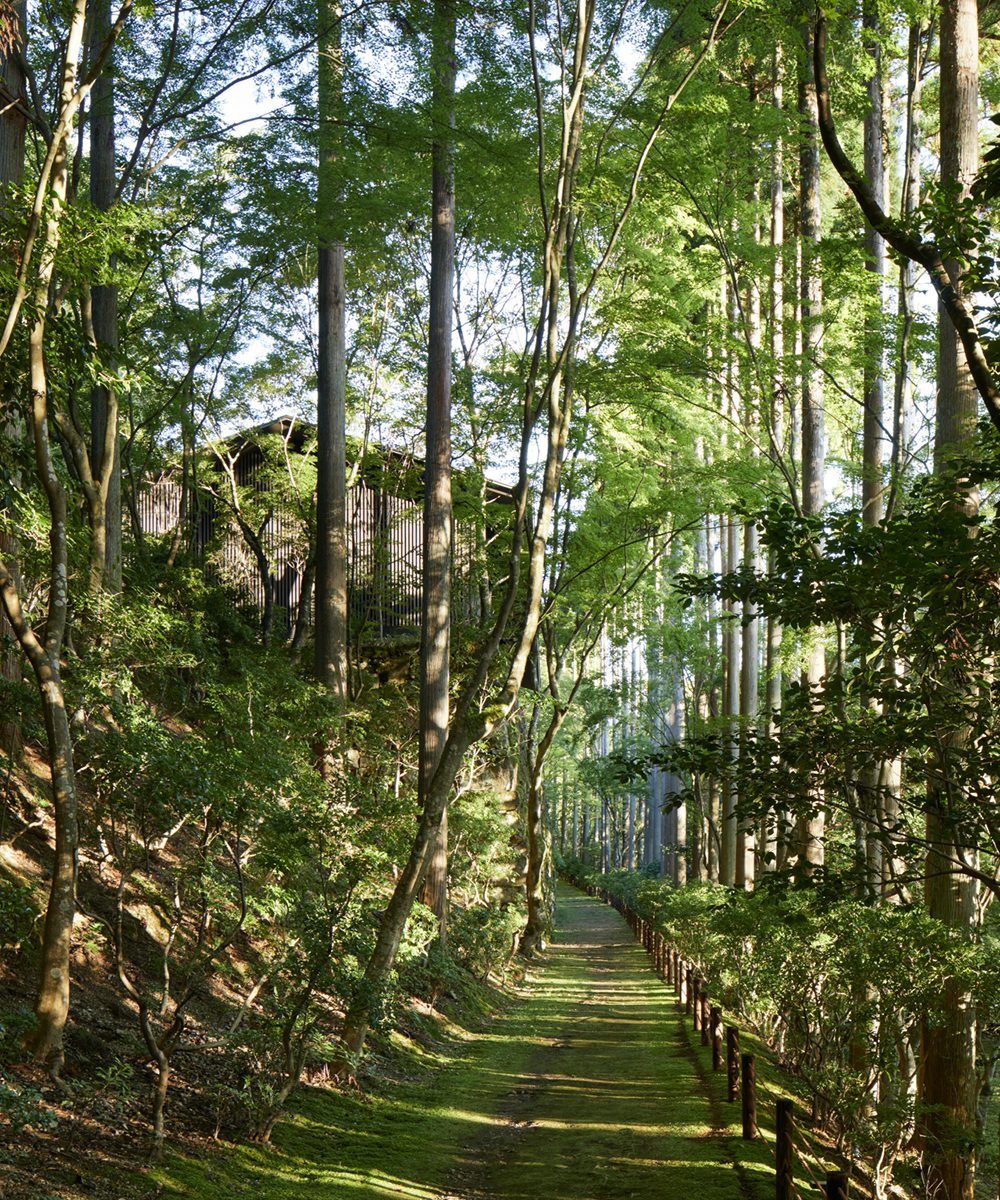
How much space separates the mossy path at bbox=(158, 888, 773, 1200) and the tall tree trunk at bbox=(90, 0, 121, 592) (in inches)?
241

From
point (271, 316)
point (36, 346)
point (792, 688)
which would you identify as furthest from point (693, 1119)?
point (271, 316)

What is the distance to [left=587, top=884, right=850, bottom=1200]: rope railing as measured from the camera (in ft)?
19.6

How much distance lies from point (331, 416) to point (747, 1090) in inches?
454

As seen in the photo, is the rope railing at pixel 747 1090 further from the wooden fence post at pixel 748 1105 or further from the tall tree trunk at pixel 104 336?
the tall tree trunk at pixel 104 336

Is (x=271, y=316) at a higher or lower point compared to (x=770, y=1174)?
higher

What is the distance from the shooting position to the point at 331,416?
16.4 m

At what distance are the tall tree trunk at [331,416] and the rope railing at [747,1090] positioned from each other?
642 cm

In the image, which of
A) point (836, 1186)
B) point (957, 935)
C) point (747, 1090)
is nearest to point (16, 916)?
point (836, 1186)

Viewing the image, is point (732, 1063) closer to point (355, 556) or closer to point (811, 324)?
point (811, 324)

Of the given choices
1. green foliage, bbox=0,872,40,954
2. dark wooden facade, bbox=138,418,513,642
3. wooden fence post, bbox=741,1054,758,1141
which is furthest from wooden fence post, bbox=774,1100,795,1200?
dark wooden facade, bbox=138,418,513,642

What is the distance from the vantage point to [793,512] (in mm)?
6645

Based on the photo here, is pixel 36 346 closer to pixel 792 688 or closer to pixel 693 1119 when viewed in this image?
pixel 792 688

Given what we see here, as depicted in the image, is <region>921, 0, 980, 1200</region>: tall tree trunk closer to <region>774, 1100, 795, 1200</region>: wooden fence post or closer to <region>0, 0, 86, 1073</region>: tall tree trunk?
<region>774, 1100, 795, 1200</region>: wooden fence post

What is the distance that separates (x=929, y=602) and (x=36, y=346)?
215 inches
